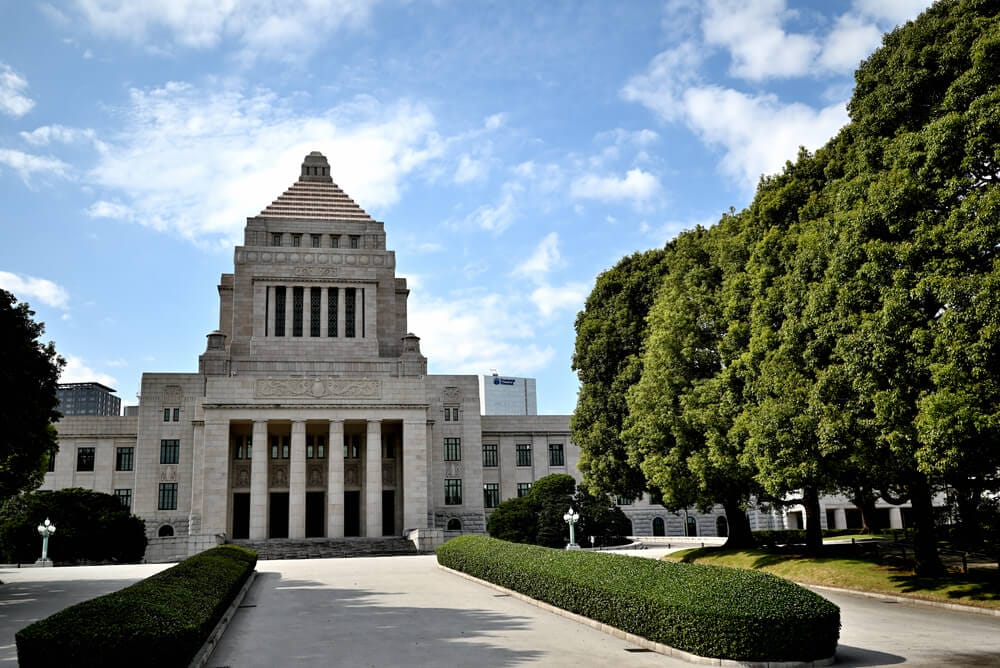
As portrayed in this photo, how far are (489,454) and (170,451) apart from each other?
21093mm

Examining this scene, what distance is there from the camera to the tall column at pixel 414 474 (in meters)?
48.1

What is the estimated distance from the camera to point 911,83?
57.1 feet

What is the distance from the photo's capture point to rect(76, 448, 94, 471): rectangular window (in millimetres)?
54250

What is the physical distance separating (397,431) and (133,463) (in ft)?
59.0

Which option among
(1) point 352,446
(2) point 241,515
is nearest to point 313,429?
(1) point 352,446

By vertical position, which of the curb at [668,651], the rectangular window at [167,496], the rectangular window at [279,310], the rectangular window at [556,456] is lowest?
the curb at [668,651]

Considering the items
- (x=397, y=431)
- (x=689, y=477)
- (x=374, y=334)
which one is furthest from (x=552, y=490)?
(x=689, y=477)

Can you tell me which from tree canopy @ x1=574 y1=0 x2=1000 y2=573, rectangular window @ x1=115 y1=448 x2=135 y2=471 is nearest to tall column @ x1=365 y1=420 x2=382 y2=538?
rectangular window @ x1=115 y1=448 x2=135 y2=471

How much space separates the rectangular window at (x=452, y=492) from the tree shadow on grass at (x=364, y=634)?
115ft

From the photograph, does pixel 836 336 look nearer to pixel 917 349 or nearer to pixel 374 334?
pixel 917 349

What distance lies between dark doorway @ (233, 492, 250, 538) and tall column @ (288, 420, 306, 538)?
498 centimetres

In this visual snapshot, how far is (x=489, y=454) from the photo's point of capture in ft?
193

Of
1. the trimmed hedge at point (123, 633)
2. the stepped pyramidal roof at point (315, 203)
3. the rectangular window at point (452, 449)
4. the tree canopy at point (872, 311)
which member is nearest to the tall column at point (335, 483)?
the rectangular window at point (452, 449)

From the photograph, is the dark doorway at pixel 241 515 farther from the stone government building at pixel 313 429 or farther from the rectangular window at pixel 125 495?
the rectangular window at pixel 125 495
